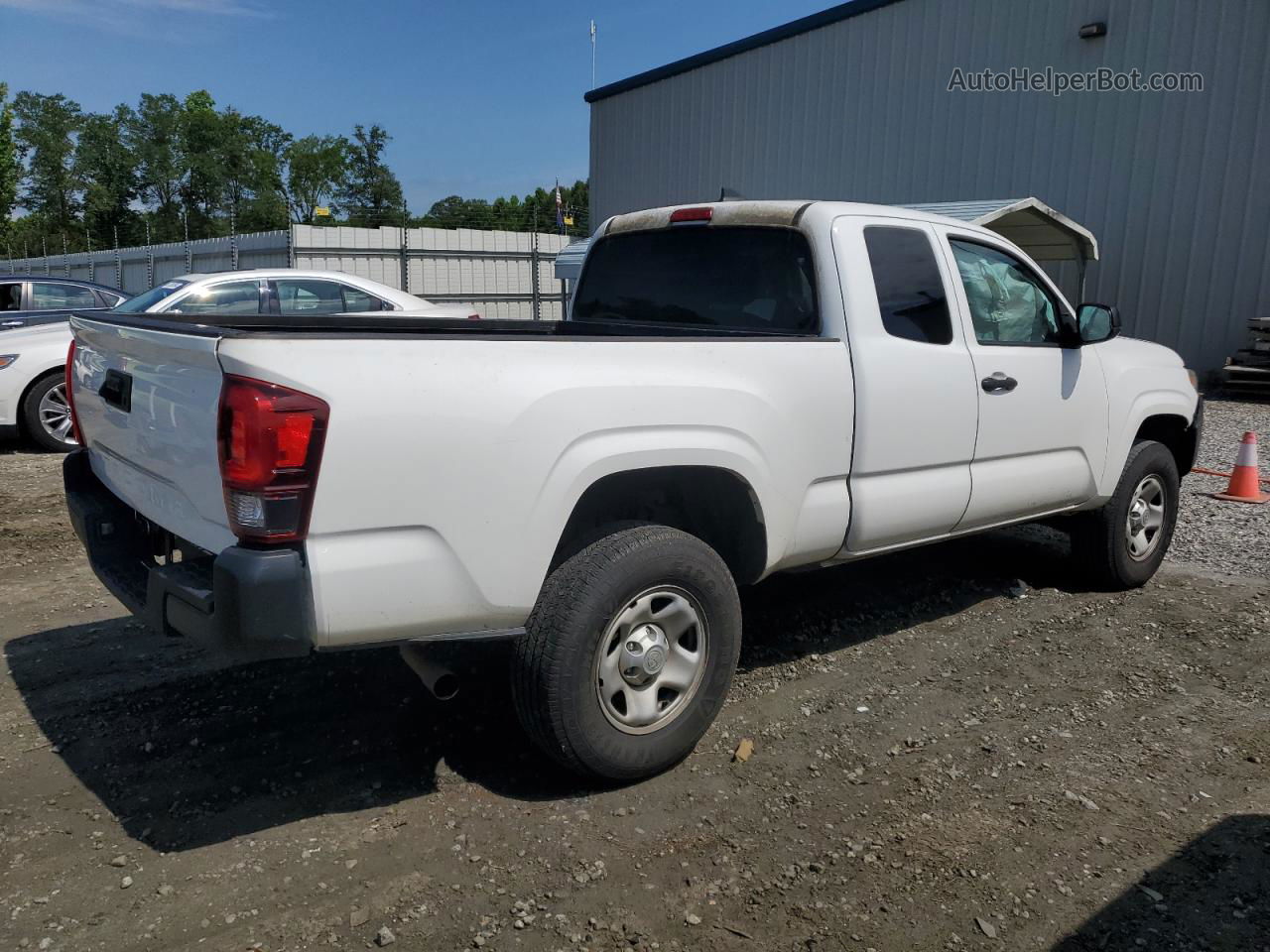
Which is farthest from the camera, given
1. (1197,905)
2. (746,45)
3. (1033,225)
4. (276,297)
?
(746,45)

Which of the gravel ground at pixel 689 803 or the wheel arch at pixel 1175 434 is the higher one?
the wheel arch at pixel 1175 434

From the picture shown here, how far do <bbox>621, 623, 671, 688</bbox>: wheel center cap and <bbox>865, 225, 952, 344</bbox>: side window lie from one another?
1.62 meters

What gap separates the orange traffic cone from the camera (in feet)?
25.8

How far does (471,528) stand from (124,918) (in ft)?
4.39

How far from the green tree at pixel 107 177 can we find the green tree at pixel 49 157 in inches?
36.9

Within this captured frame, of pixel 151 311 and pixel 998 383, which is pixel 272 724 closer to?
pixel 998 383

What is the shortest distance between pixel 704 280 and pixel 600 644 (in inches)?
76.2

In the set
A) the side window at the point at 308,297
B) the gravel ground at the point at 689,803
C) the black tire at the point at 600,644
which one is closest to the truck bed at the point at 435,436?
the black tire at the point at 600,644

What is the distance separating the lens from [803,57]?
2095 cm

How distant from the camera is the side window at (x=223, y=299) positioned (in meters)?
8.97

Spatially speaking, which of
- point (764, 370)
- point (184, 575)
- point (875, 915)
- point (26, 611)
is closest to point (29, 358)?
point (26, 611)

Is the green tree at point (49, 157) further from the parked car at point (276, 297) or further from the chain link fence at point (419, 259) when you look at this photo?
the parked car at point (276, 297)

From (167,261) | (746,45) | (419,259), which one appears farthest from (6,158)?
(746,45)

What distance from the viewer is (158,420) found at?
119 inches
